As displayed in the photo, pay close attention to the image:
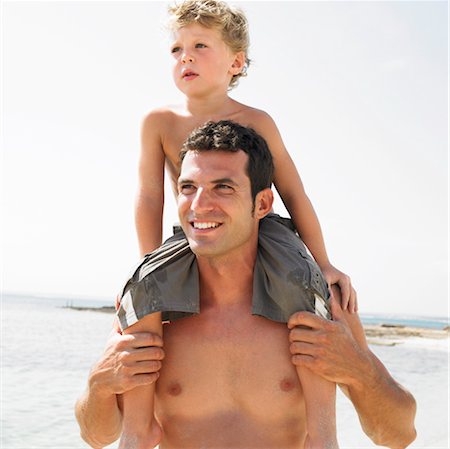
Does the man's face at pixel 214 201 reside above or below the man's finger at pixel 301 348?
above

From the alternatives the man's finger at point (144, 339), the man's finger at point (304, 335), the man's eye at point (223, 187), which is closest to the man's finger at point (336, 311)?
the man's finger at point (304, 335)

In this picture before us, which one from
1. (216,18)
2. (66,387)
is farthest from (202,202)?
(66,387)

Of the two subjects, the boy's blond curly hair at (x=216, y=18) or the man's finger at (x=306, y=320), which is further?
the boy's blond curly hair at (x=216, y=18)

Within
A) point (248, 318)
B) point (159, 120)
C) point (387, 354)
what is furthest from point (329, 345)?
Result: point (387, 354)

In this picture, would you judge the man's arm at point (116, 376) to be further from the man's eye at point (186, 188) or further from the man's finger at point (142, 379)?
the man's eye at point (186, 188)

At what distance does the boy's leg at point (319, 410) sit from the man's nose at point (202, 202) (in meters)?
0.90

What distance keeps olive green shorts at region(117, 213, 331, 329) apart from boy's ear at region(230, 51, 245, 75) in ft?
4.10

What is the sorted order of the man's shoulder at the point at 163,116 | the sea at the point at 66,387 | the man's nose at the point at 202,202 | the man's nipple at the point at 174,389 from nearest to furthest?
1. the man's nose at the point at 202,202
2. the man's nipple at the point at 174,389
3. the man's shoulder at the point at 163,116
4. the sea at the point at 66,387

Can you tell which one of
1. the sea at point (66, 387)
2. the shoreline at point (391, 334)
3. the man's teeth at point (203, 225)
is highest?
the man's teeth at point (203, 225)

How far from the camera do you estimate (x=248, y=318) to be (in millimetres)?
3301

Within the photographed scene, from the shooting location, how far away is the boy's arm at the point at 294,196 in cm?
375

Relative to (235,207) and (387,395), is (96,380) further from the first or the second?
(387,395)

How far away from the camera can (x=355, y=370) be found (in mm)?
3160

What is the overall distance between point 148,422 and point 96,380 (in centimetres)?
35
